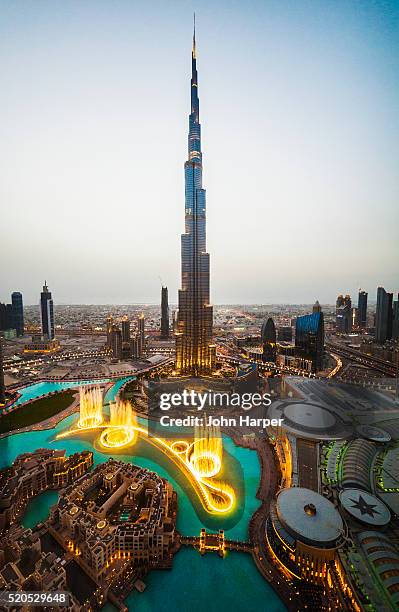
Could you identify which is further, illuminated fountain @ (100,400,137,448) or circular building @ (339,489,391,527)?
illuminated fountain @ (100,400,137,448)

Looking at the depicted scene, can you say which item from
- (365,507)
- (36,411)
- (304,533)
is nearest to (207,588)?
(304,533)

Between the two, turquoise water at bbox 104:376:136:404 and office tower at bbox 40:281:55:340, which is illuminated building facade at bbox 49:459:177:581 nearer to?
turquoise water at bbox 104:376:136:404

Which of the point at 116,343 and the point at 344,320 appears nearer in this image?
the point at 116,343

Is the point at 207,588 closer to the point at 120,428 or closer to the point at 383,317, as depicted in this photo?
the point at 120,428

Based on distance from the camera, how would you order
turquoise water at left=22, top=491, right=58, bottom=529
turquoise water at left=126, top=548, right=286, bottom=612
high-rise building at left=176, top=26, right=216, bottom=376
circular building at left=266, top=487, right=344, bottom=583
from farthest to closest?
high-rise building at left=176, top=26, right=216, bottom=376 → turquoise water at left=22, top=491, right=58, bottom=529 → circular building at left=266, top=487, right=344, bottom=583 → turquoise water at left=126, top=548, right=286, bottom=612

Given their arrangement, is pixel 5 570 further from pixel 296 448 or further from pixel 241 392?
pixel 241 392

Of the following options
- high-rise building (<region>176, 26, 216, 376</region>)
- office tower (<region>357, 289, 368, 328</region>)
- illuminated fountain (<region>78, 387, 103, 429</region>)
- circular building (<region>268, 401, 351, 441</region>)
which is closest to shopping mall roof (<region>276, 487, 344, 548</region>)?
circular building (<region>268, 401, 351, 441</region>)
